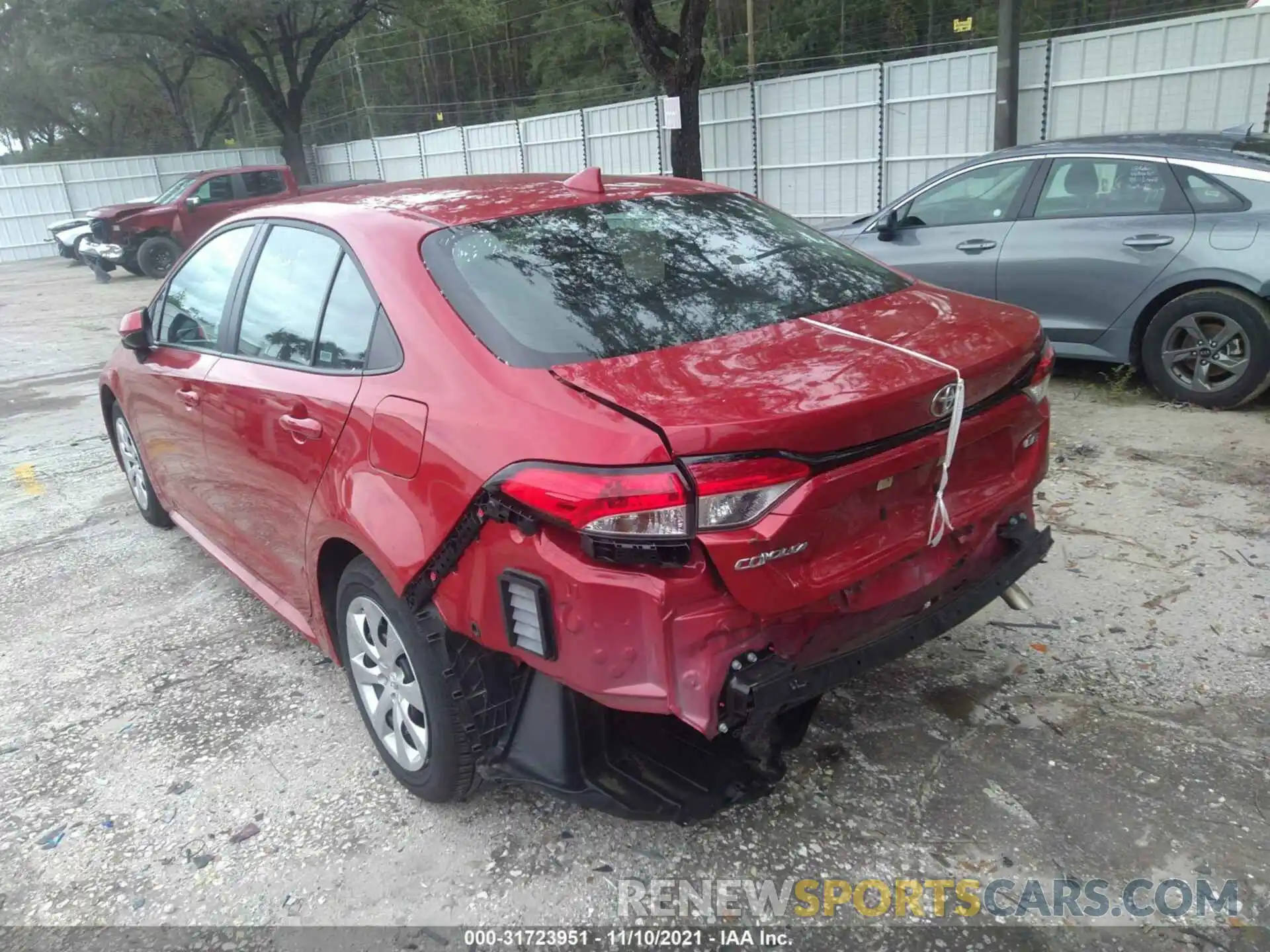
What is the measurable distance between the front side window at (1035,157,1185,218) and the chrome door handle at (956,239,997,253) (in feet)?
1.09

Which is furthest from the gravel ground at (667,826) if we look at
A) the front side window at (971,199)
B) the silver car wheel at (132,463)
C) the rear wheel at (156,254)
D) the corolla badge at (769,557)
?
the rear wheel at (156,254)

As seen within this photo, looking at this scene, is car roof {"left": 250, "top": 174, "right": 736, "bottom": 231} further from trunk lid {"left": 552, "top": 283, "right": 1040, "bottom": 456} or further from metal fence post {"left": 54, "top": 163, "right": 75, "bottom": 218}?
metal fence post {"left": 54, "top": 163, "right": 75, "bottom": 218}

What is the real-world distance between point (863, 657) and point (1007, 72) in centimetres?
1112

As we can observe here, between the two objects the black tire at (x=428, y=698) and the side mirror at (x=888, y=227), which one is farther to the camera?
the side mirror at (x=888, y=227)

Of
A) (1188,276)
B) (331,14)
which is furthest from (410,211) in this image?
(331,14)

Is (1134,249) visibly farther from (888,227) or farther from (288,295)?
(288,295)

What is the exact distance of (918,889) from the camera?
234cm

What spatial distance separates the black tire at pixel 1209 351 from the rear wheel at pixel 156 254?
16.5 m

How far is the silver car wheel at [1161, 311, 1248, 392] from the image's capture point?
536 centimetres

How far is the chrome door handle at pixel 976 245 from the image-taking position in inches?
246

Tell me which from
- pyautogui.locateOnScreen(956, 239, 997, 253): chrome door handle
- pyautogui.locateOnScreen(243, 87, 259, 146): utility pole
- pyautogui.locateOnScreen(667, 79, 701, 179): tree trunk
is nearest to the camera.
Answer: pyautogui.locateOnScreen(956, 239, 997, 253): chrome door handle

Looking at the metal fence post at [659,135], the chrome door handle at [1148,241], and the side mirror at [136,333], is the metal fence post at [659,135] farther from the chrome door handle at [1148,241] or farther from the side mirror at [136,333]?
the side mirror at [136,333]

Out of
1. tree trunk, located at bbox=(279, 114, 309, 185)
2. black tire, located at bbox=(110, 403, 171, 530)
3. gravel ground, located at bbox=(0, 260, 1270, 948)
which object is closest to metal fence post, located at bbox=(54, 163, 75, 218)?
tree trunk, located at bbox=(279, 114, 309, 185)

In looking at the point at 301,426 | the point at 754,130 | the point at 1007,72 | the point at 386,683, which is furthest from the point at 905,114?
the point at 386,683
